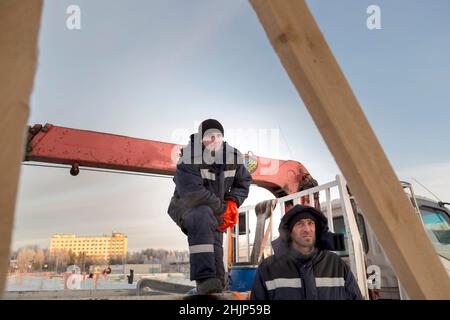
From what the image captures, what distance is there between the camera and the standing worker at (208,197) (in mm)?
2734

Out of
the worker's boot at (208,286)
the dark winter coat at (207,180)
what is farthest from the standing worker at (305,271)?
the dark winter coat at (207,180)

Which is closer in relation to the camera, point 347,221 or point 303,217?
point 303,217

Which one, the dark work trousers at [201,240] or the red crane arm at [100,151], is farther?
the red crane arm at [100,151]

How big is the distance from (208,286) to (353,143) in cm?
207

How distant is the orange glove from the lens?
317cm

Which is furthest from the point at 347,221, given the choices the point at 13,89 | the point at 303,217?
the point at 13,89

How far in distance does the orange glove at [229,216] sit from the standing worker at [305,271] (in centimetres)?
49

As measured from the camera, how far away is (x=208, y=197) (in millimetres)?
3000

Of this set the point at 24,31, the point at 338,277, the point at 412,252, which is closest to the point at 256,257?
the point at 338,277

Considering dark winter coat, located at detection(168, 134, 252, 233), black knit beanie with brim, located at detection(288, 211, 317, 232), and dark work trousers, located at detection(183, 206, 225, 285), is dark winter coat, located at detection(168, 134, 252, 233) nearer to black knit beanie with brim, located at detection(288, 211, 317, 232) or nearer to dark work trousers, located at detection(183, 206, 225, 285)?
dark work trousers, located at detection(183, 206, 225, 285)

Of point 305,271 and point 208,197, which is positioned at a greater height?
point 208,197

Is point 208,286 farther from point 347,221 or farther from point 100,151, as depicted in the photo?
point 100,151

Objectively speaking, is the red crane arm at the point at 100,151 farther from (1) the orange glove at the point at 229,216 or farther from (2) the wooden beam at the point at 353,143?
(2) the wooden beam at the point at 353,143

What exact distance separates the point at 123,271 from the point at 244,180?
4522 millimetres
